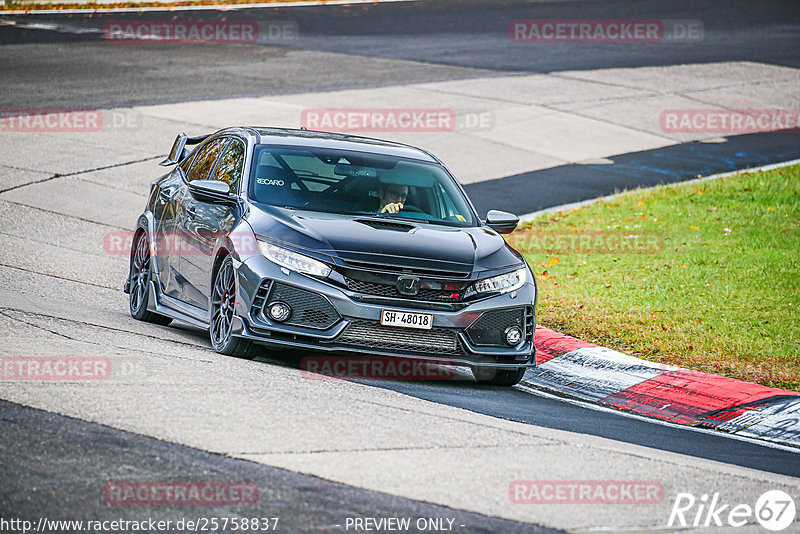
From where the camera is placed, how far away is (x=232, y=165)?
10188 mm

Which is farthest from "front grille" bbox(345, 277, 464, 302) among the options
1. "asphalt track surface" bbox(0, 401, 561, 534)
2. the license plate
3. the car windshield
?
"asphalt track surface" bbox(0, 401, 561, 534)

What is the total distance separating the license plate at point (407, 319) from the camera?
8633 millimetres

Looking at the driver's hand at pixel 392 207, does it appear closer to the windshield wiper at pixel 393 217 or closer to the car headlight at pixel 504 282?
the windshield wiper at pixel 393 217

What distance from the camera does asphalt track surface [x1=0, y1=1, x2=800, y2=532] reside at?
579 cm

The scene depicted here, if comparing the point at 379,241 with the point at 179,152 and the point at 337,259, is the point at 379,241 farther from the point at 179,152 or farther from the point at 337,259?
the point at 179,152

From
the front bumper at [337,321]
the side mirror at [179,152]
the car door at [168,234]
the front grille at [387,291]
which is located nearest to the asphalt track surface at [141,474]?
the front bumper at [337,321]

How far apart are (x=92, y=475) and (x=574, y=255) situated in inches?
363

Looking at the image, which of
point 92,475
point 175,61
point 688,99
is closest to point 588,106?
point 688,99

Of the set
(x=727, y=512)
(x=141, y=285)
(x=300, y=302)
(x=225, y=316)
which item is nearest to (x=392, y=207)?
(x=300, y=302)

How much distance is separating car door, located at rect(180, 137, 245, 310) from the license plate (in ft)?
4.85

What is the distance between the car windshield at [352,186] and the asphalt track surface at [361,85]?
1.54m

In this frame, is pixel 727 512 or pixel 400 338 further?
pixel 400 338

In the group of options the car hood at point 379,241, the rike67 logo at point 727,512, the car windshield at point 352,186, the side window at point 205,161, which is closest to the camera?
the rike67 logo at point 727,512

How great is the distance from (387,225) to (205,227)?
149cm
